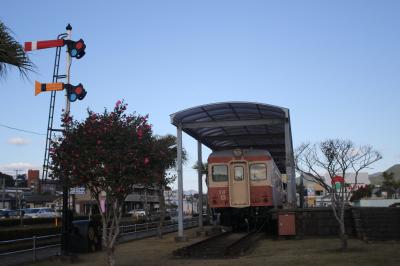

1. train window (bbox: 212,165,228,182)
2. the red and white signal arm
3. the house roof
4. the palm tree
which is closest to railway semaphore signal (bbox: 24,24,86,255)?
the red and white signal arm

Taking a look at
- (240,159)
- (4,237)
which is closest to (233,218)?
(240,159)

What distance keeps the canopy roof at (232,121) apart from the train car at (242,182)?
146 cm

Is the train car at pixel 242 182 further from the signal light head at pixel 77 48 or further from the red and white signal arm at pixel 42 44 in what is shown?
the red and white signal arm at pixel 42 44

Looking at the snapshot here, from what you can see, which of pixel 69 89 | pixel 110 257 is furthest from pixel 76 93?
pixel 110 257

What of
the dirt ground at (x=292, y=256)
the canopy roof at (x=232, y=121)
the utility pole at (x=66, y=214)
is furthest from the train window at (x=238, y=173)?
the utility pole at (x=66, y=214)

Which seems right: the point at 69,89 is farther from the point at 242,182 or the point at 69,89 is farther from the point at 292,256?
the point at 242,182

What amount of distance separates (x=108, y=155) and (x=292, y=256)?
6340mm

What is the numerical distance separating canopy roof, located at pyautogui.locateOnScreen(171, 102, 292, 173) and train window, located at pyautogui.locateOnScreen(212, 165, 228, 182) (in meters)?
1.92

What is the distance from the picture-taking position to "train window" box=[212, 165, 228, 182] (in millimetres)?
22953

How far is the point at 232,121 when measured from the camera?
22.9 meters

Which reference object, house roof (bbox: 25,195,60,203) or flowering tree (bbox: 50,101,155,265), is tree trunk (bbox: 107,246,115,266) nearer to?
flowering tree (bbox: 50,101,155,265)

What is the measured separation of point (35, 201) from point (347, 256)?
81.2 m

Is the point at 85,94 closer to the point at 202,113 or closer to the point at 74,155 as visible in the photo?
the point at 74,155

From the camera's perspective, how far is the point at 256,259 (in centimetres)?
1349
